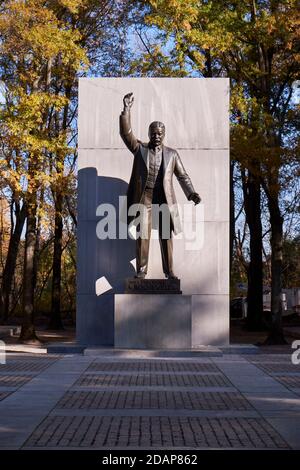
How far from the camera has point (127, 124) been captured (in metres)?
18.1

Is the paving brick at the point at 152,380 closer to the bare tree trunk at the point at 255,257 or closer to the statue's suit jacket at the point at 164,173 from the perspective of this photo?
the statue's suit jacket at the point at 164,173

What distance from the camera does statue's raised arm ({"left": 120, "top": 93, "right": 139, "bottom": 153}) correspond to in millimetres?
17822

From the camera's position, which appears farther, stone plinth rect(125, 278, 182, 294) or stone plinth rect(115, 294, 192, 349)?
stone plinth rect(125, 278, 182, 294)

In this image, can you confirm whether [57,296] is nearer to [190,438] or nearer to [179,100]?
[179,100]

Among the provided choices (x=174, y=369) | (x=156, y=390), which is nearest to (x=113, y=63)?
(x=174, y=369)

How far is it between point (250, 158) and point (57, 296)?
44.3 feet

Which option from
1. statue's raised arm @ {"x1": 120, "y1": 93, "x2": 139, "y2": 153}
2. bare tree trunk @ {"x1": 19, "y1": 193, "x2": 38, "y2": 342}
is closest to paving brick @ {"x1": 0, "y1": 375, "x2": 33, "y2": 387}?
statue's raised arm @ {"x1": 120, "y1": 93, "x2": 139, "y2": 153}

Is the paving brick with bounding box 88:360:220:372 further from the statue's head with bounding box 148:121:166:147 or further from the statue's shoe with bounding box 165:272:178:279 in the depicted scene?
the statue's head with bounding box 148:121:166:147

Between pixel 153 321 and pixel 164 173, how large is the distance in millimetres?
3256

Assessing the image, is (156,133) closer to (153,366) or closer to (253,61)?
(153,366)

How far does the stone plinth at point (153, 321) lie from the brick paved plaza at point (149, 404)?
1.32 meters

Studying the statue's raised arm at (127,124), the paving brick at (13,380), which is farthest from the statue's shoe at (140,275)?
the paving brick at (13,380)

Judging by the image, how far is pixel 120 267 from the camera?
19891 mm
